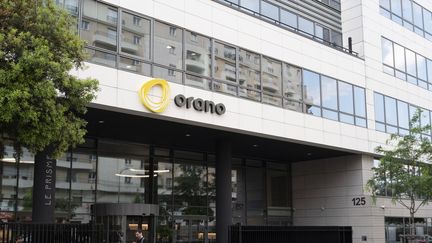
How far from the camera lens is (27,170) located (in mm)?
22469

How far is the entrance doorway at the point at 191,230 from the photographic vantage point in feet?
84.1

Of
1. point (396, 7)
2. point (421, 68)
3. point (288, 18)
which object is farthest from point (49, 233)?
point (421, 68)

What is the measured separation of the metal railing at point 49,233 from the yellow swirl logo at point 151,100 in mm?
4478

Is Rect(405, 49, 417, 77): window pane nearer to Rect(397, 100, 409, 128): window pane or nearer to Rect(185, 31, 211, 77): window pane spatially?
Rect(397, 100, 409, 128): window pane

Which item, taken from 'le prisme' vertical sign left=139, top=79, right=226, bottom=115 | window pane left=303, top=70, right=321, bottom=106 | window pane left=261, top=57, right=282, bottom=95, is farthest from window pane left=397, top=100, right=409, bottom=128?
'le prisme' vertical sign left=139, top=79, right=226, bottom=115

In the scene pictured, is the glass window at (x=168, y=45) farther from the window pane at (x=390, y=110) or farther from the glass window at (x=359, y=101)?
the window pane at (x=390, y=110)

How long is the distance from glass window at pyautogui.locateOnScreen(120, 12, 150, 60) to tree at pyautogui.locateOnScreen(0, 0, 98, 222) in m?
6.10

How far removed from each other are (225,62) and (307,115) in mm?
5294

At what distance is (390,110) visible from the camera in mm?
31578

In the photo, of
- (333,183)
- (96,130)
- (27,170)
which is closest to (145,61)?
(96,130)

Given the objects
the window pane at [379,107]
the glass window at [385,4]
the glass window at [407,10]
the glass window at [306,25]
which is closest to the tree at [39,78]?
the glass window at [306,25]

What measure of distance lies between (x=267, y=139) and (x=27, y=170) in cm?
1044

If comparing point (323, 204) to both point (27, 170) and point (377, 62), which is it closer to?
point (377, 62)

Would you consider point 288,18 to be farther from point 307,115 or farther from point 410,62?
point 410,62
